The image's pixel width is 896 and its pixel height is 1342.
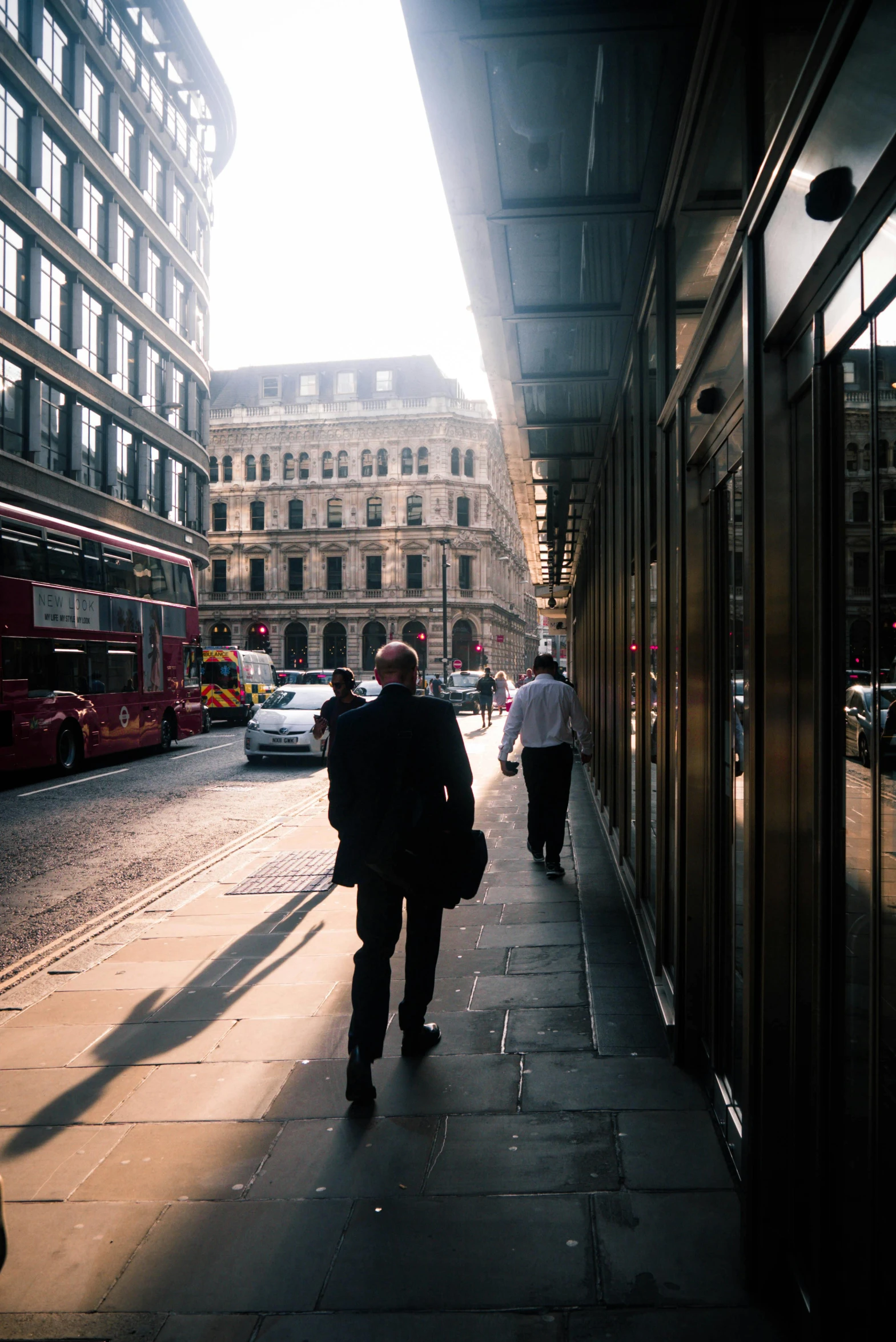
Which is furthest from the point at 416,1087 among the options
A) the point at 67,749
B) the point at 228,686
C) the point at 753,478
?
the point at 228,686

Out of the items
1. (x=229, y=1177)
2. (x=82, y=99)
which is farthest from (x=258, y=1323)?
(x=82, y=99)

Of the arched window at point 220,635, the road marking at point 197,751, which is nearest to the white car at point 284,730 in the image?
the road marking at point 197,751

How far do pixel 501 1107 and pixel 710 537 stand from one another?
2.18 m

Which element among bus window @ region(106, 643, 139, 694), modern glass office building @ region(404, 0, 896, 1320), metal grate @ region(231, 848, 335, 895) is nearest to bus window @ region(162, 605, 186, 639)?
bus window @ region(106, 643, 139, 694)

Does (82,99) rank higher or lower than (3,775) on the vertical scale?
Answer: higher

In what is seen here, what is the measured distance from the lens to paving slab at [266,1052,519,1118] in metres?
3.79

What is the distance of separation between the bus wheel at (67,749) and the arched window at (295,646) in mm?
52715

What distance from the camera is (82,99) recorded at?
97.1ft

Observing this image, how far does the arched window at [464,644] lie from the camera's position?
226 feet

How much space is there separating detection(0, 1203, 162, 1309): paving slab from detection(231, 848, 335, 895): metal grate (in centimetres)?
472

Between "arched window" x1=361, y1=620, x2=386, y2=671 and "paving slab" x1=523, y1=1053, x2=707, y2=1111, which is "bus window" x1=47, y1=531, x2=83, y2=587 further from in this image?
"arched window" x1=361, y1=620, x2=386, y2=671

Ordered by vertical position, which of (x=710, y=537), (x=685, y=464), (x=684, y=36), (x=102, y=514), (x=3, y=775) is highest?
(x=102, y=514)

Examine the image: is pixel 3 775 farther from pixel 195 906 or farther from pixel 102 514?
pixel 102 514

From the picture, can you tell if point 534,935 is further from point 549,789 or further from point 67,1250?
point 67,1250
